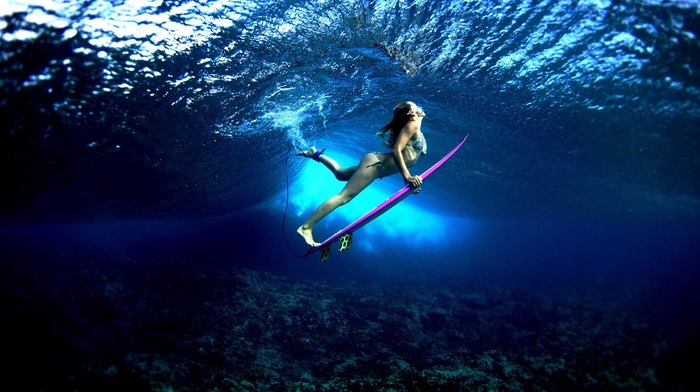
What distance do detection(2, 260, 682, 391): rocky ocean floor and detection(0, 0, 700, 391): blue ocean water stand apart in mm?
95

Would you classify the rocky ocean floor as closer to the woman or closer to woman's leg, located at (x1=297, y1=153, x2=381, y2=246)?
woman's leg, located at (x1=297, y1=153, x2=381, y2=246)

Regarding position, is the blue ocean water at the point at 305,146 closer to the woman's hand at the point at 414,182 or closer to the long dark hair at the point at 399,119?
the woman's hand at the point at 414,182

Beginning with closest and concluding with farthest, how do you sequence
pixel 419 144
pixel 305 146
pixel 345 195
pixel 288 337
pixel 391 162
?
pixel 345 195
pixel 391 162
pixel 419 144
pixel 288 337
pixel 305 146

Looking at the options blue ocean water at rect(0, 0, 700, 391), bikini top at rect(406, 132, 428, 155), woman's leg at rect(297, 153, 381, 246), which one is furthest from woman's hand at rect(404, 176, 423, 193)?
blue ocean water at rect(0, 0, 700, 391)

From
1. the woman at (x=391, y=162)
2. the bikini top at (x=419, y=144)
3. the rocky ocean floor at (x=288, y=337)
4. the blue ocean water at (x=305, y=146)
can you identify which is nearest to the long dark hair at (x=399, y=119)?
the woman at (x=391, y=162)

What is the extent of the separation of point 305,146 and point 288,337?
31.5ft

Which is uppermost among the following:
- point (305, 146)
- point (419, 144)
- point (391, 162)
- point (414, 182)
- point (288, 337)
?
point (305, 146)

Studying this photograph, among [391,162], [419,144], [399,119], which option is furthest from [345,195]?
[419,144]

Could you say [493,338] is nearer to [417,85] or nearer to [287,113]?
[417,85]

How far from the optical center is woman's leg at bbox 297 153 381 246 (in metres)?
4.48

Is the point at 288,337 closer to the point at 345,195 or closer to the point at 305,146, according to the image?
the point at 345,195

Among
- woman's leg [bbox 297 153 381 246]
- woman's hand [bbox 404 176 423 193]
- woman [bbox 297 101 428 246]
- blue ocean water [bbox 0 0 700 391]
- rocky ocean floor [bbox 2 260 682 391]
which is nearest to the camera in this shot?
woman's hand [bbox 404 176 423 193]

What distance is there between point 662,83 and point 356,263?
20273 millimetres

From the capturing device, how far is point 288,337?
9.56 meters
